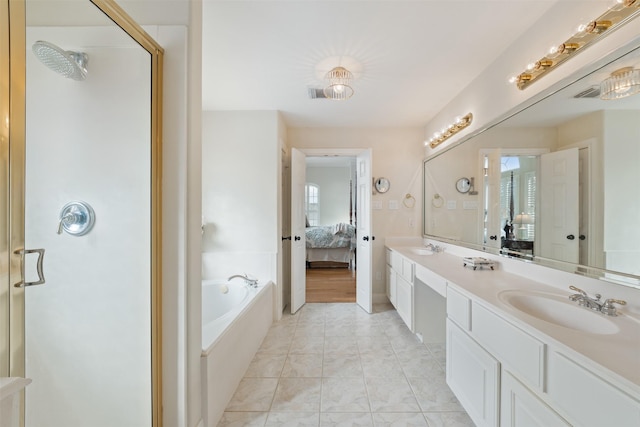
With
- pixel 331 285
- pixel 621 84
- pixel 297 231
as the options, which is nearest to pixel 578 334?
pixel 621 84

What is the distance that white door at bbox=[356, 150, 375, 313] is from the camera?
3225 millimetres

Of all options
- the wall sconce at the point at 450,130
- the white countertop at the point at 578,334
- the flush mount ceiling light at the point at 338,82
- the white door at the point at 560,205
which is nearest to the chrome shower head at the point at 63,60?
the flush mount ceiling light at the point at 338,82

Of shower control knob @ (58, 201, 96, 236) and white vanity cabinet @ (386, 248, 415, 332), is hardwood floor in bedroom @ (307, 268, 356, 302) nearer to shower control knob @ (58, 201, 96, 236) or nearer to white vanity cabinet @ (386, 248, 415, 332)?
white vanity cabinet @ (386, 248, 415, 332)

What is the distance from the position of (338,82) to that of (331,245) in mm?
3685

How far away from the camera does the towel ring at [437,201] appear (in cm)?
298

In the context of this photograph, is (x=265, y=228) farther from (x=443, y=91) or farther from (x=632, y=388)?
(x=632, y=388)

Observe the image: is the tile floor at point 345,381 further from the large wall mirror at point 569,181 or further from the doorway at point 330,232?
the large wall mirror at point 569,181

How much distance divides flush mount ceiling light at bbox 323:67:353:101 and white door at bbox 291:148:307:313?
115cm

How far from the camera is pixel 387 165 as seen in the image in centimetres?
355

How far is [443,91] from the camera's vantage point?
2.52 metres

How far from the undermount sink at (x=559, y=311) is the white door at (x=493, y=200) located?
26.9 inches

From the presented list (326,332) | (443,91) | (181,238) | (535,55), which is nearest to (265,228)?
(326,332)

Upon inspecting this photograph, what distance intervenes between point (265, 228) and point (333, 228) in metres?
2.75

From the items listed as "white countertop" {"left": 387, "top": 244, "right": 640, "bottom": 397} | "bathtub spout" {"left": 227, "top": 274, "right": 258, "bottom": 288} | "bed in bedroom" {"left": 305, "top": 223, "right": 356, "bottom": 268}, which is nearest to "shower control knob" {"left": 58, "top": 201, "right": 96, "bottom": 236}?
"bathtub spout" {"left": 227, "top": 274, "right": 258, "bottom": 288}
